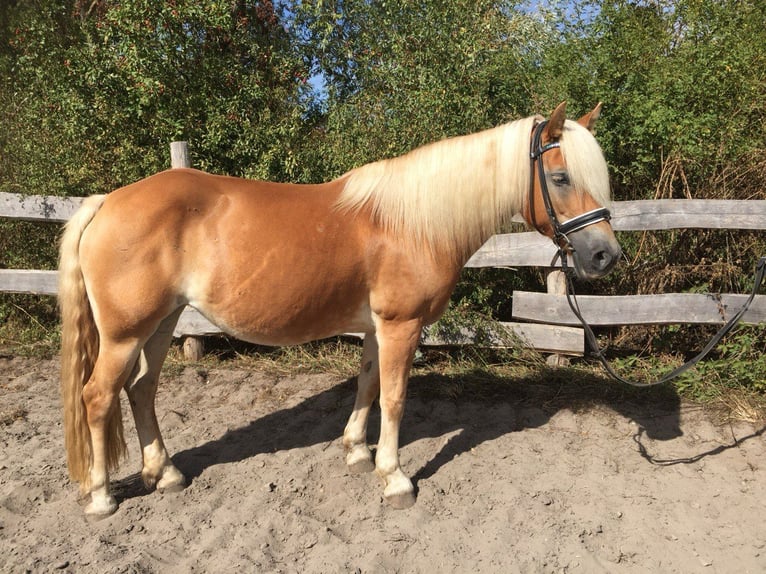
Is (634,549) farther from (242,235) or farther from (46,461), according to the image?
(46,461)

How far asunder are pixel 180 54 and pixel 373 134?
210 cm

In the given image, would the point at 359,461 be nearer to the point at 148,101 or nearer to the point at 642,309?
the point at 642,309

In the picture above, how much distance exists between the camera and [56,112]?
551cm

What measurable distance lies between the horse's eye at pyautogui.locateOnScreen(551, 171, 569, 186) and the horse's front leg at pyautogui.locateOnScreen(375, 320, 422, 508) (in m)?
1.02

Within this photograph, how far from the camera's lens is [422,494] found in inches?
124

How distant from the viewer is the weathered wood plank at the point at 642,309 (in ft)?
14.2

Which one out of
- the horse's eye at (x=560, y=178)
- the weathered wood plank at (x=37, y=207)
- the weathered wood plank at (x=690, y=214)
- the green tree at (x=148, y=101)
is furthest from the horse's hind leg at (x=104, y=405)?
the weathered wood plank at (x=690, y=214)

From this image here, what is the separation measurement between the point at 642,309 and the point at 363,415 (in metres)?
2.52

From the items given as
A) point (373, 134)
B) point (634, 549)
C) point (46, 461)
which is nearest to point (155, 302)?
point (46, 461)

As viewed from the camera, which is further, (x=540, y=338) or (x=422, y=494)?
(x=540, y=338)

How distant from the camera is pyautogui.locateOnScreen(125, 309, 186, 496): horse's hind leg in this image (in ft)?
10.3

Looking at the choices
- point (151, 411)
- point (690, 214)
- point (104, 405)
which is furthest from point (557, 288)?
point (104, 405)

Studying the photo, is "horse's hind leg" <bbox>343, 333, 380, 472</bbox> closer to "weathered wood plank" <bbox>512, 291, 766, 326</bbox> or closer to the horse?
the horse

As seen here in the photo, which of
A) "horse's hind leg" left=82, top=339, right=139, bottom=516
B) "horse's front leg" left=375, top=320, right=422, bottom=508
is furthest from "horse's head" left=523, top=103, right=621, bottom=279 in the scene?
"horse's hind leg" left=82, top=339, right=139, bottom=516
